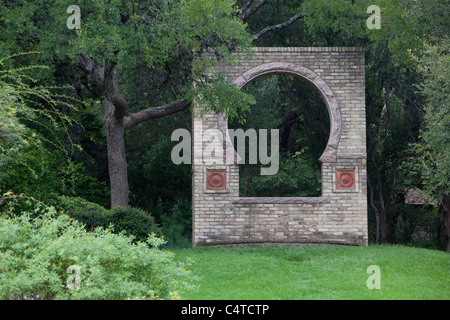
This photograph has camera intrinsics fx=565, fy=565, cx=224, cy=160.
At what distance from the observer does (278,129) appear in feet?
58.1

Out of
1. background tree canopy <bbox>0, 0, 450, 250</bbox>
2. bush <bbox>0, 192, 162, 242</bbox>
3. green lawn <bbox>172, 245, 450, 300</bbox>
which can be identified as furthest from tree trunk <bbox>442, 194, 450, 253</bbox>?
bush <bbox>0, 192, 162, 242</bbox>

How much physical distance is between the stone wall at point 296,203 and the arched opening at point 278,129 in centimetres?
386

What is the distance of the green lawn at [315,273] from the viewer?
768cm

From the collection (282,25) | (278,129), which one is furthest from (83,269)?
(282,25)

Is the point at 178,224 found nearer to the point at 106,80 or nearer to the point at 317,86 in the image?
the point at 106,80

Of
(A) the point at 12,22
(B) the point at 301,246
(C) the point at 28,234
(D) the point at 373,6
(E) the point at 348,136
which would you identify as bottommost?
(B) the point at 301,246

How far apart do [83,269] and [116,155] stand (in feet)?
28.0

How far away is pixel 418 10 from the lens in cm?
1168

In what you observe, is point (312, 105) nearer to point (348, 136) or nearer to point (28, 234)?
point (348, 136)

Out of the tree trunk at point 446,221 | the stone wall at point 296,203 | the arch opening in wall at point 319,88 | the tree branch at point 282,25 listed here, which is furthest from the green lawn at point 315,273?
the tree branch at point 282,25

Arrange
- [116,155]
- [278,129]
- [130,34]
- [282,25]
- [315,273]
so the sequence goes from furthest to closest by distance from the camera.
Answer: [278,129] < [282,25] < [116,155] < [130,34] < [315,273]

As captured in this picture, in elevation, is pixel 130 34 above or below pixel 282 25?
below
